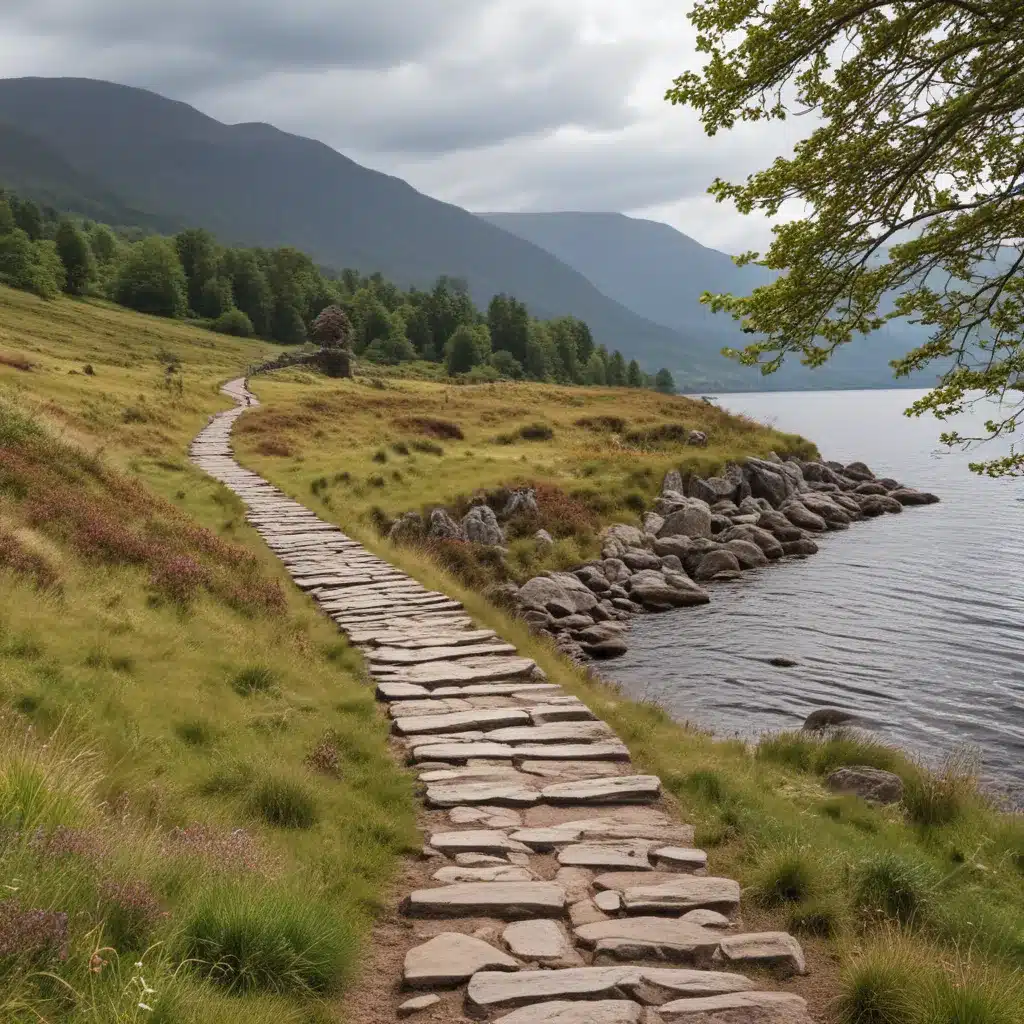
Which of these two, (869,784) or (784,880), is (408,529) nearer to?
(869,784)

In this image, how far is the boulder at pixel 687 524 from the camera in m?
30.2

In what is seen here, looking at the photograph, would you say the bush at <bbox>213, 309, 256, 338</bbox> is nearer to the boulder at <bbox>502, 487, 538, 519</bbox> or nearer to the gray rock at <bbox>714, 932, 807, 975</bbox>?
the boulder at <bbox>502, 487, 538, 519</bbox>

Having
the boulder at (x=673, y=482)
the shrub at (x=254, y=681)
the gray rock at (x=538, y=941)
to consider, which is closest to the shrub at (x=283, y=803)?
the gray rock at (x=538, y=941)

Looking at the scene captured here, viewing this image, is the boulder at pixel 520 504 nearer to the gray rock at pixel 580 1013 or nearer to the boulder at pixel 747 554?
the boulder at pixel 747 554

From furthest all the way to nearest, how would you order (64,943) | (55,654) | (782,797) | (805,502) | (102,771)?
(805,502) → (782,797) → (55,654) → (102,771) → (64,943)

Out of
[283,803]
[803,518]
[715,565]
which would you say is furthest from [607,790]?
[803,518]

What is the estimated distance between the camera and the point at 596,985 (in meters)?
4.53

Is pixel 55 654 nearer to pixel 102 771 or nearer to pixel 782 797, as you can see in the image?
pixel 102 771

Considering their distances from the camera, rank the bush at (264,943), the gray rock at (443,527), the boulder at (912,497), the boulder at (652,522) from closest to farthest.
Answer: the bush at (264,943), the gray rock at (443,527), the boulder at (652,522), the boulder at (912,497)

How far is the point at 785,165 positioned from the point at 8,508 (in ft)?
36.6

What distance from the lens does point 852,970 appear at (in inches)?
181

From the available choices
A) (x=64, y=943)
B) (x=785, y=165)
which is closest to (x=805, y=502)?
(x=785, y=165)

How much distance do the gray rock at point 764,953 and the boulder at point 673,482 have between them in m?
28.8

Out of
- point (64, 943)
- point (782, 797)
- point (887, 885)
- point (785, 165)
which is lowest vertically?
point (782, 797)
